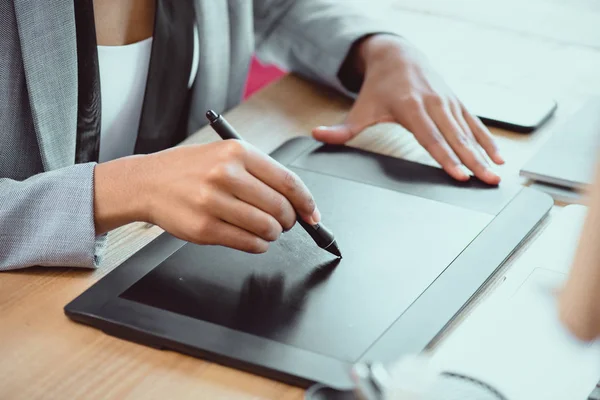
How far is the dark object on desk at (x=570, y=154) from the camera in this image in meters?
0.97

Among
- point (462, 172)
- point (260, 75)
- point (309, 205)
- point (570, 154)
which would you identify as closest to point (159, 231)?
point (309, 205)

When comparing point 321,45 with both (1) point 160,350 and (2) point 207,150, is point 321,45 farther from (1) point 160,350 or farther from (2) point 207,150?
(1) point 160,350

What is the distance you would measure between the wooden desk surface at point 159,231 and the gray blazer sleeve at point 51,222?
0.02 metres

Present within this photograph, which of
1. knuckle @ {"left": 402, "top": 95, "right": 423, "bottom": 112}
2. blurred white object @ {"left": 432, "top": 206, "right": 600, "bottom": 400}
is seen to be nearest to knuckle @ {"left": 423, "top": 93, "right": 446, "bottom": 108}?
knuckle @ {"left": 402, "top": 95, "right": 423, "bottom": 112}

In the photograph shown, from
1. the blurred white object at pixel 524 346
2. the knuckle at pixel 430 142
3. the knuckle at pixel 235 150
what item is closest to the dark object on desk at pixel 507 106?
the knuckle at pixel 430 142

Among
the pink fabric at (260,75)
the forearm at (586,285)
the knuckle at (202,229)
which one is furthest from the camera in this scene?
the pink fabric at (260,75)

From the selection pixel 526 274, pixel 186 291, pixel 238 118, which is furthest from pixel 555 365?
pixel 238 118

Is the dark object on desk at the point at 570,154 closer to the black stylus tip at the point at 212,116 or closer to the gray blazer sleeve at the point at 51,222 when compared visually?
the black stylus tip at the point at 212,116

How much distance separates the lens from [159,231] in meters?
0.89

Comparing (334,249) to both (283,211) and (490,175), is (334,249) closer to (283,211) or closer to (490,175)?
(283,211)

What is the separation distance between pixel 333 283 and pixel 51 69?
16.2 inches

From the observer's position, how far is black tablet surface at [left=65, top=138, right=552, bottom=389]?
0.70 metres

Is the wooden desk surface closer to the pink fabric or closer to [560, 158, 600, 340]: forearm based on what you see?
[560, 158, 600, 340]: forearm

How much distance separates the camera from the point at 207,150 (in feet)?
2.68
